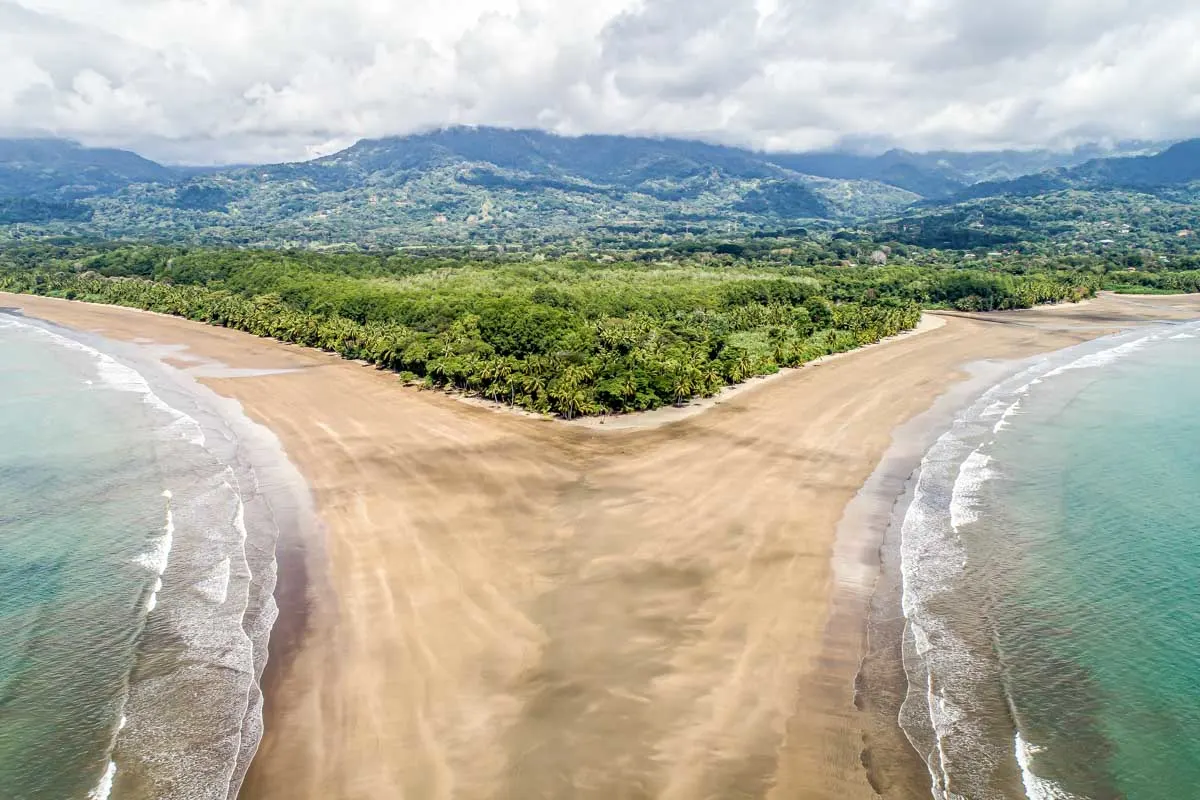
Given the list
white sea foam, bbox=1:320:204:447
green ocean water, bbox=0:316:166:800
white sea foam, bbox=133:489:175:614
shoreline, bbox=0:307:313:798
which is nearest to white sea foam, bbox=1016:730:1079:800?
shoreline, bbox=0:307:313:798

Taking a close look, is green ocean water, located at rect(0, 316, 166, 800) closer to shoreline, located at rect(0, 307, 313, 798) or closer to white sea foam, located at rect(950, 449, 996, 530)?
shoreline, located at rect(0, 307, 313, 798)

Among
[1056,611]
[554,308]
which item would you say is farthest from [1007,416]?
[554,308]

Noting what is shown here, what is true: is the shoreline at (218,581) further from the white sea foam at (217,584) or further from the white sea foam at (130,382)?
the white sea foam at (130,382)

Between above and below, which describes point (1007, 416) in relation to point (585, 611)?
above

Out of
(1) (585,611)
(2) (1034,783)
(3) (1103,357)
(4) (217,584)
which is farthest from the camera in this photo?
(3) (1103,357)

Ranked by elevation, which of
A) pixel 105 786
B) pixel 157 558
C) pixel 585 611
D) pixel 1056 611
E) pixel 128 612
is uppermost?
pixel 1056 611

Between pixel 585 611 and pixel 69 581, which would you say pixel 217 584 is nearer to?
pixel 69 581
